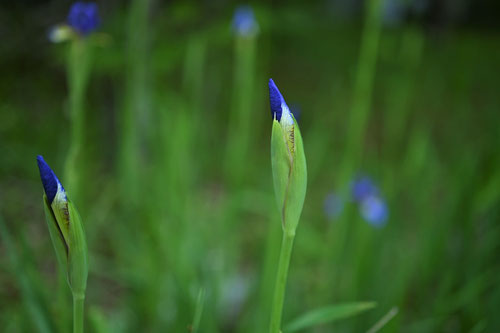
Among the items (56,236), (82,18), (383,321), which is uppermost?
(82,18)

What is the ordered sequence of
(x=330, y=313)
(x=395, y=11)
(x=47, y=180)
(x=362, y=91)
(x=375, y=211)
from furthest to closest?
(x=395, y=11) → (x=375, y=211) → (x=362, y=91) → (x=330, y=313) → (x=47, y=180)

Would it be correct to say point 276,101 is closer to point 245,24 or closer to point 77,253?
point 77,253

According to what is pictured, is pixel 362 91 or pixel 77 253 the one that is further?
pixel 362 91

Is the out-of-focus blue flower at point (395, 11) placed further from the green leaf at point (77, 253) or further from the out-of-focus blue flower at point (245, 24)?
the green leaf at point (77, 253)

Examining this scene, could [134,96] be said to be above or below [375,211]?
above

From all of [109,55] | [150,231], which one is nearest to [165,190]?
[150,231]

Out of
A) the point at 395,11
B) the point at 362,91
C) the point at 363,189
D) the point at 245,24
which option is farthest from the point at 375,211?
the point at 395,11

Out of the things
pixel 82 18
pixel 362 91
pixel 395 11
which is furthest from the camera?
pixel 395 11

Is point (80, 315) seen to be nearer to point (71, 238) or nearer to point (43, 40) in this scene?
point (71, 238)

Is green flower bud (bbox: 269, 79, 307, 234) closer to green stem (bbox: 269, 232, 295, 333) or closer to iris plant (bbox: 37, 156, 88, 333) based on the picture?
green stem (bbox: 269, 232, 295, 333)
